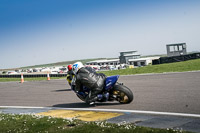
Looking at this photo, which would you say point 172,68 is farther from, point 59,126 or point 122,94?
point 59,126

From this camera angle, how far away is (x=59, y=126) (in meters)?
6.21

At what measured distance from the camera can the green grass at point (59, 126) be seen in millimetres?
5323

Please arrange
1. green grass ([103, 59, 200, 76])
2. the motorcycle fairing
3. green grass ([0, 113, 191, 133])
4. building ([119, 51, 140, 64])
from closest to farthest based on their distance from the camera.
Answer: green grass ([0, 113, 191, 133]) → the motorcycle fairing → green grass ([103, 59, 200, 76]) → building ([119, 51, 140, 64])

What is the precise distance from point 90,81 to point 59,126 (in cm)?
279

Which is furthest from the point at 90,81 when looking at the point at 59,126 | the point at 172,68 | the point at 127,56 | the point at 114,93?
the point at 127,56

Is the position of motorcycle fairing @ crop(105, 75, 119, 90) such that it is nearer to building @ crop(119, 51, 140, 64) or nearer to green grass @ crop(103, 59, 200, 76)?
green grass @ crop(103, 59, 200, 76)

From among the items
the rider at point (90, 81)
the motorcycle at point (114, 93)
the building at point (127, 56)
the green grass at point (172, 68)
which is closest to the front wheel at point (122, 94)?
the motorcycle at point (114, 93)

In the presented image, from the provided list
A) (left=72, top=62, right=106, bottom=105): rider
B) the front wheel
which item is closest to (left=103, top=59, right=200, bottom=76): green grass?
the front wheel

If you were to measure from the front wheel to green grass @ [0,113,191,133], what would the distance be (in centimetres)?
237

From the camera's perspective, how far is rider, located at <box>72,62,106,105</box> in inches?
348

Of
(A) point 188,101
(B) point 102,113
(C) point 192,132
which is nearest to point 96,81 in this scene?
(B) point 102,113

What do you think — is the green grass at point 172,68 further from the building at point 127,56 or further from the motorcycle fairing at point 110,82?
the building at point 127,56

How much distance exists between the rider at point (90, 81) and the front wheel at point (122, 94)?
0.45 meters

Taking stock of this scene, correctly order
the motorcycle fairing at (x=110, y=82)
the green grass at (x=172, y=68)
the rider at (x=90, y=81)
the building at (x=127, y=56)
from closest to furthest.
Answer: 1. the motorcycle fairing at (x=110, y=82)
2. the rider at (x=90, y=81)
3. the green grass at (x=172, y=68)
4. the building at (x=127, y=56)
